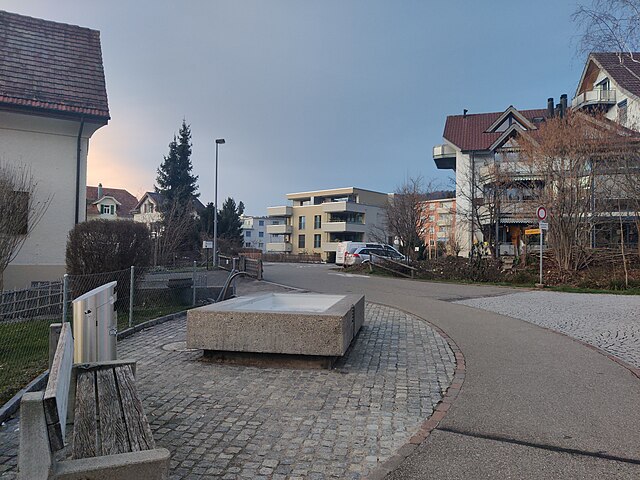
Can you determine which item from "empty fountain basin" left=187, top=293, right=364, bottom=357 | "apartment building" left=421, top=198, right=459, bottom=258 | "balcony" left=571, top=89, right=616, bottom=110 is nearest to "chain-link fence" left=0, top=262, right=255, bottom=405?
"empty fountain basin" left=187, top=293, right=364, bottom=357

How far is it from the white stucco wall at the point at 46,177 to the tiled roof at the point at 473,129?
3505 centimetres

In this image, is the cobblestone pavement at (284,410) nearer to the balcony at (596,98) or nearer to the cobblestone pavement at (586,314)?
the cobblestone pavement at (586,314)

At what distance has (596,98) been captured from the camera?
38.9 m

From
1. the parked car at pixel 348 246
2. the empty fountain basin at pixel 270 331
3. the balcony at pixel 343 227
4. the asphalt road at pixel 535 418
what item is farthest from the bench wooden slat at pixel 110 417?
the balcony at pixel 343 227

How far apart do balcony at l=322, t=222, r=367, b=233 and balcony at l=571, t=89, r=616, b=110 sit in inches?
1294

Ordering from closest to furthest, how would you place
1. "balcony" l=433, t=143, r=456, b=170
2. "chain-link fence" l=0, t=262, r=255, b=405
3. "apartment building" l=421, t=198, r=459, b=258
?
"chain-link fence" l=0, t=262, r=255, b=405 < "apartment building" l=421, t=198, r=459, b=258 < "balcony" l=433, t=143, r=456, b=170

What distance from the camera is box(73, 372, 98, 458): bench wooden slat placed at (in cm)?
304

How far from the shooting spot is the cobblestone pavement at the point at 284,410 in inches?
153

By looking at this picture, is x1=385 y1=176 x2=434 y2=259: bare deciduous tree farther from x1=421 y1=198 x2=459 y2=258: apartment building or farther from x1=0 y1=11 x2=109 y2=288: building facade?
x1=0 y1=11 x2=109 y2=288: building facade

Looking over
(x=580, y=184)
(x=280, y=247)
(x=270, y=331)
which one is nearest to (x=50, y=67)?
(x=270, y=331)

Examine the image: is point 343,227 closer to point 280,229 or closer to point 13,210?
point 280,229

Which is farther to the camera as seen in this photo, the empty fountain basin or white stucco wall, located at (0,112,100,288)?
white stucco wall, located at (0,112,100,288)

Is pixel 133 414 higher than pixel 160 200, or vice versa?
pixel 160 200

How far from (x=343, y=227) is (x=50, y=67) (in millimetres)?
50209
